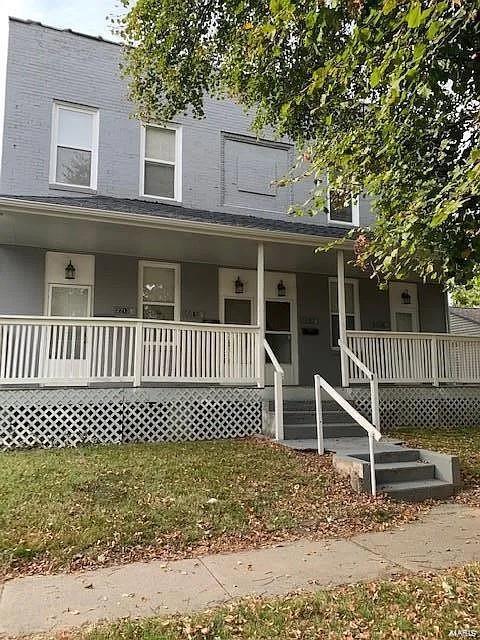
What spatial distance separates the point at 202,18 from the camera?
8.69 metres

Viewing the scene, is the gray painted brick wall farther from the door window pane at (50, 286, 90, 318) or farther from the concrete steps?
the concrete steps

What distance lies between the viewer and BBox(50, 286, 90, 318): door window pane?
10.4 m

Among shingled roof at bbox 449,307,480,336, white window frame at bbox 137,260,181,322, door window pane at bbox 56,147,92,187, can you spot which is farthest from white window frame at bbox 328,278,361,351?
shingled roof at bbox 449,307,480,336

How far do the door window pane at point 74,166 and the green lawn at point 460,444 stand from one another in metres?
8.24

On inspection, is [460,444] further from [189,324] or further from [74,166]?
[74,166]

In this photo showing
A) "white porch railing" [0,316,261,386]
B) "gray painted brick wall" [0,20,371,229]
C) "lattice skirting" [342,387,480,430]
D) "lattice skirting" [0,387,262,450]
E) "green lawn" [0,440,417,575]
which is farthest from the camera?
"gray painted brick wall" [0,20,371,229]

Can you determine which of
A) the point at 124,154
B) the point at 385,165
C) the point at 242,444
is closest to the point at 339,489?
the point at 242,444

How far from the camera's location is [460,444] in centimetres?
866

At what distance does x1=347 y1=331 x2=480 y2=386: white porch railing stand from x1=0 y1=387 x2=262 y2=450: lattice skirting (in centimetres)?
244

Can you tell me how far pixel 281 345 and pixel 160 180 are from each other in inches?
185

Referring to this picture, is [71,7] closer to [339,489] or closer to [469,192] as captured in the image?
[469,192]

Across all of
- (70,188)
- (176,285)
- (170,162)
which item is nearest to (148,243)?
(176,285)

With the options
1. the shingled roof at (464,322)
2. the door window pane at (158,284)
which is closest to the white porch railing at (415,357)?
the door window pane at (158,284)

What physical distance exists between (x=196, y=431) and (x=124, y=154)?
6.49 meters
